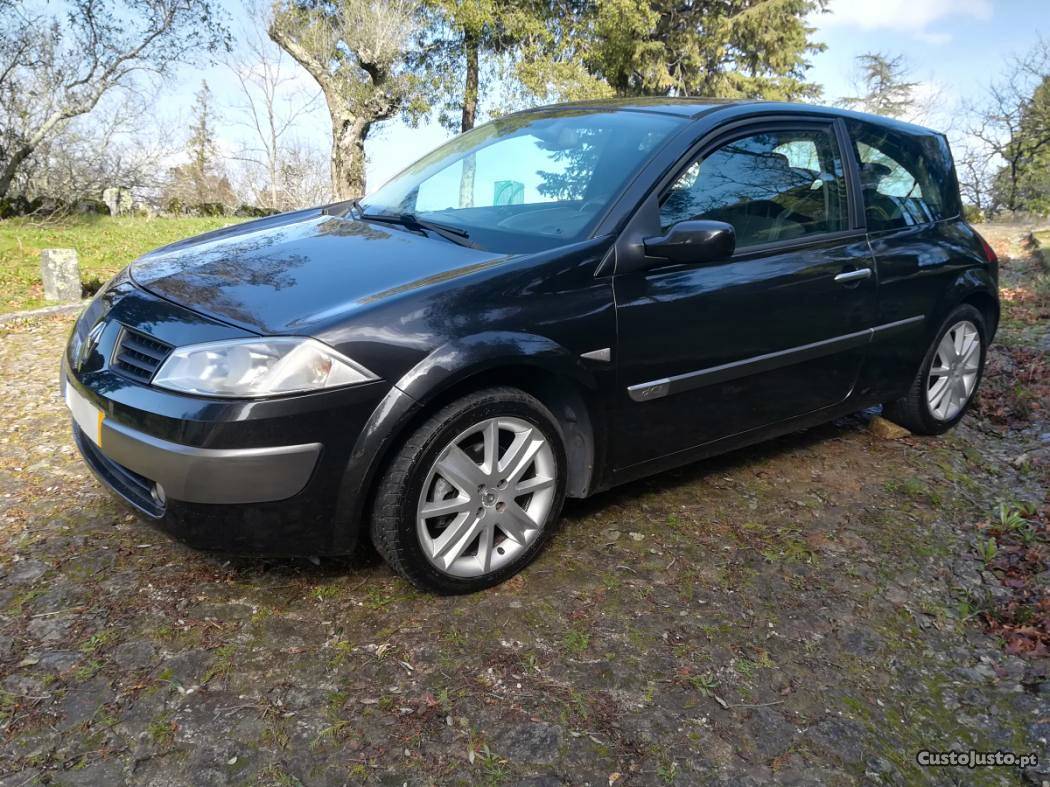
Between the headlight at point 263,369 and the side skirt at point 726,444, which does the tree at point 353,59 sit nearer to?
the side skirt at point 726,444

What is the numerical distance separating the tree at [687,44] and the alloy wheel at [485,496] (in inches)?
746

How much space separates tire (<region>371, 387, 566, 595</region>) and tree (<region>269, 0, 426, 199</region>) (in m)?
17.0

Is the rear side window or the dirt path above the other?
the rear side window

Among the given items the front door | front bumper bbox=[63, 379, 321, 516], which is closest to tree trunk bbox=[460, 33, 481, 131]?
the front door

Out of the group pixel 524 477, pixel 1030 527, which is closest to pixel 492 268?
pixel 524 477

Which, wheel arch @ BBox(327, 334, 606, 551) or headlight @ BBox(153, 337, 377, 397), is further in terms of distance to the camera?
wheel arch @ BBox(327, 334, 606, 551)

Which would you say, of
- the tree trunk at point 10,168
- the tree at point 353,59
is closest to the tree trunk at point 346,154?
the tree at point 353,59

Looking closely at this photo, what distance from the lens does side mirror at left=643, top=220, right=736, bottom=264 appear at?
288cm

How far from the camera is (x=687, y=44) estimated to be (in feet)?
81.8

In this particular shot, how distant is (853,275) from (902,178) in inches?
32.5

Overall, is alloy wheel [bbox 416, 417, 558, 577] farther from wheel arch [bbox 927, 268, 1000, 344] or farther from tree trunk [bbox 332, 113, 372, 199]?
tree trunk [bbox 332, 113, 372, 199]

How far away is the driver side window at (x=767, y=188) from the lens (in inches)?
126

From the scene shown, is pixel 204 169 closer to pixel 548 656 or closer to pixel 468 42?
pixel 468 42

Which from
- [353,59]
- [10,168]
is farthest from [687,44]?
[10,168]
